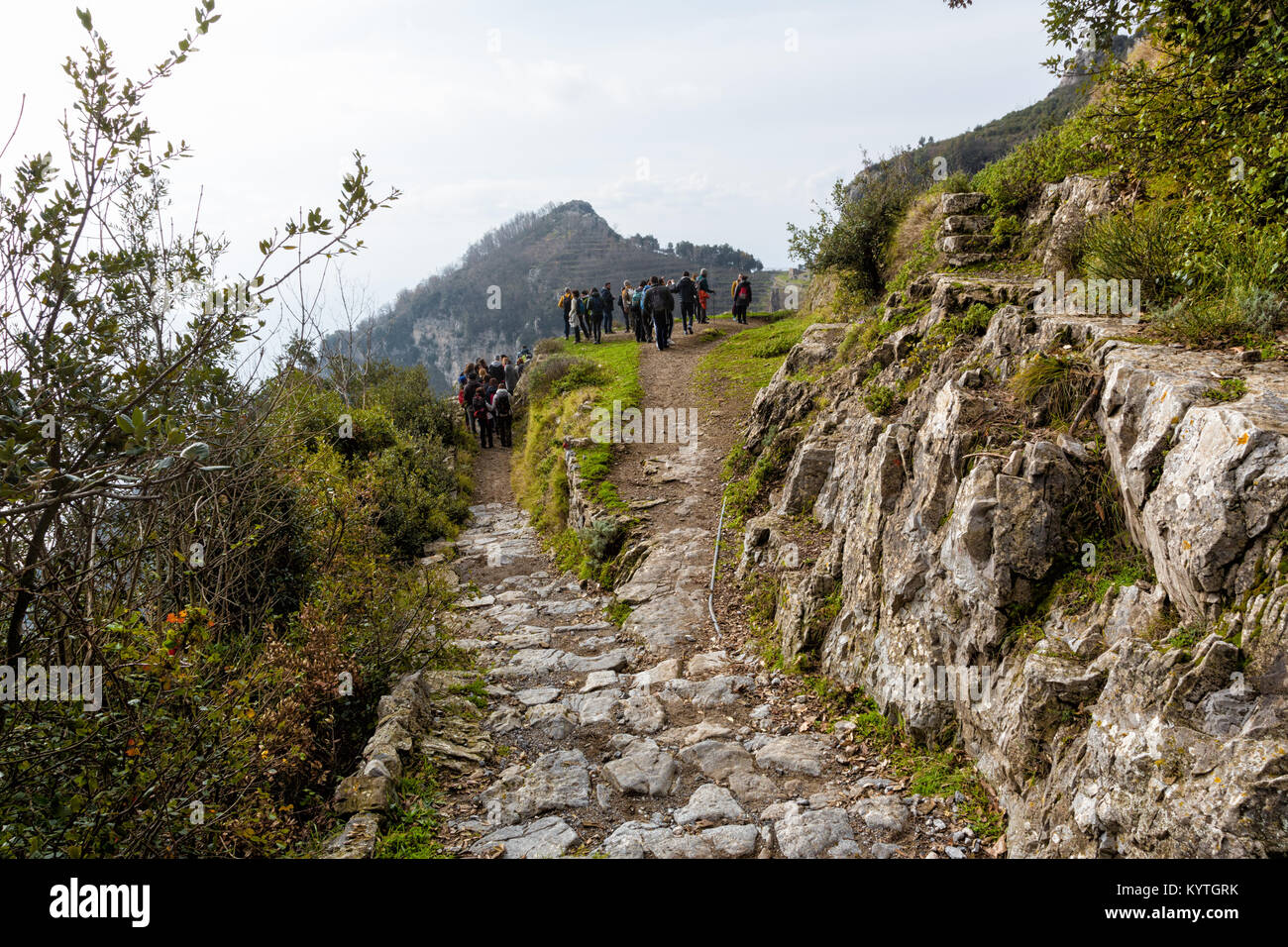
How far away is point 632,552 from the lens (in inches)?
459

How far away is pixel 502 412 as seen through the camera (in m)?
22.8

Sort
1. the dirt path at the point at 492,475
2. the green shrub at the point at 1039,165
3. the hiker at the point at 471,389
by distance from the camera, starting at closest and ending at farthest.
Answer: the green shrub at the point at 1039,165 → the dirt path at the point at 492,475 → the hiker at the point at 471,389

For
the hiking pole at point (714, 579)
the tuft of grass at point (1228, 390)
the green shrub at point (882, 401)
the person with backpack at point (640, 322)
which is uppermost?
the person with backpack at point (640, 322)

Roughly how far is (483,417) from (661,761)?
18113 millimetres

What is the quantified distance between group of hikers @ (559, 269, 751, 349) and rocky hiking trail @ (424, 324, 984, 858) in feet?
41.9

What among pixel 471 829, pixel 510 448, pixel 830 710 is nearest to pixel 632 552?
pixel 830 710

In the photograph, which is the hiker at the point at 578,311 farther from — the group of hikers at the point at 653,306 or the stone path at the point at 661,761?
the stone path at the point at 661,761

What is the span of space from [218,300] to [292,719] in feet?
11.4

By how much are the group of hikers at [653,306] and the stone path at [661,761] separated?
13989mm

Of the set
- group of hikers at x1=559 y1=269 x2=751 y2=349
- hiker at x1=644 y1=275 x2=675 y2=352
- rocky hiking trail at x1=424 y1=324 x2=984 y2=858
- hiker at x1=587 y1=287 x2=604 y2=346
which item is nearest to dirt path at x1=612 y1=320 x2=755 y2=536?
rocky hiking trail at x1=424 y1=324 x2=984 y2=858

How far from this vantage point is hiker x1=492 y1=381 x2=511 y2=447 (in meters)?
22.4

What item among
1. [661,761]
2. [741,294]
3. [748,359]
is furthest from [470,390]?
[661,761]

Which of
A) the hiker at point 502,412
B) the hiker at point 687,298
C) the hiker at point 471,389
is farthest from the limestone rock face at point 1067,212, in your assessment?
the hiker at point 471,389

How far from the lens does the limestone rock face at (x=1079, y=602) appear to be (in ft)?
11.5
